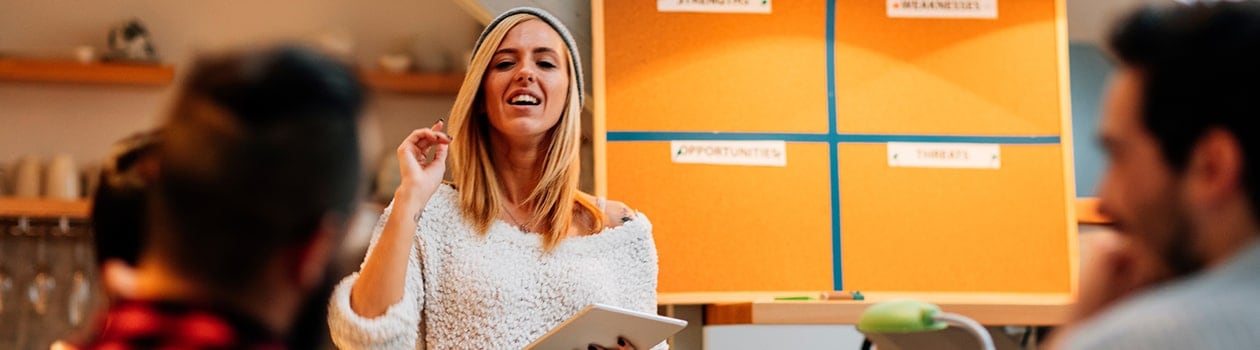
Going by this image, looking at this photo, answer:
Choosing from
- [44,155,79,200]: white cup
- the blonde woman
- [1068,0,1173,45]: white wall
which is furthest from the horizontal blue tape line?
[44,155,79,200]: white cup

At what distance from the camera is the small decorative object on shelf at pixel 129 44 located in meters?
4.59

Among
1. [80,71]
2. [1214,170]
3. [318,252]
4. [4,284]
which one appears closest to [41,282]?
[4,284]

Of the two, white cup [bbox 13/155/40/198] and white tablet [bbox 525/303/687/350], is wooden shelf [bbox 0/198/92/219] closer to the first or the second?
white cup [bbox 13/155/40/198]

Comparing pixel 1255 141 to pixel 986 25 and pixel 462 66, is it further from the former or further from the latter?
pixel 462 66

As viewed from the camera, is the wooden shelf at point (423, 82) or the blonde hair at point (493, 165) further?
the wooden shelf at point (423, 82)

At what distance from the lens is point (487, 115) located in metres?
2.46

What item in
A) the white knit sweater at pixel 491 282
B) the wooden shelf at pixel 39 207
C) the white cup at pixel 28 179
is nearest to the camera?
the white knit sweater at pixel 491 282

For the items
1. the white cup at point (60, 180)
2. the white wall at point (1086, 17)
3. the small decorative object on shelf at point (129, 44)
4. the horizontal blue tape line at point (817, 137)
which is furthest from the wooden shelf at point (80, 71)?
the white wall at point (1086, 17)

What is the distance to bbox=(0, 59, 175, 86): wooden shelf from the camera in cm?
453

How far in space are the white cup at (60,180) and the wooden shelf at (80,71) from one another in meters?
0.30

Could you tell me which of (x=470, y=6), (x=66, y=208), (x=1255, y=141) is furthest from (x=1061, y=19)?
(x=66, y=208)

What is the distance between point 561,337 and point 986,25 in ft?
7.05

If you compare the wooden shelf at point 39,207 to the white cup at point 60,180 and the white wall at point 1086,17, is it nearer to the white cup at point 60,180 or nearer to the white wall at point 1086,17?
the white cup at point 60,180

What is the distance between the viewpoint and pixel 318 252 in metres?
0.61
